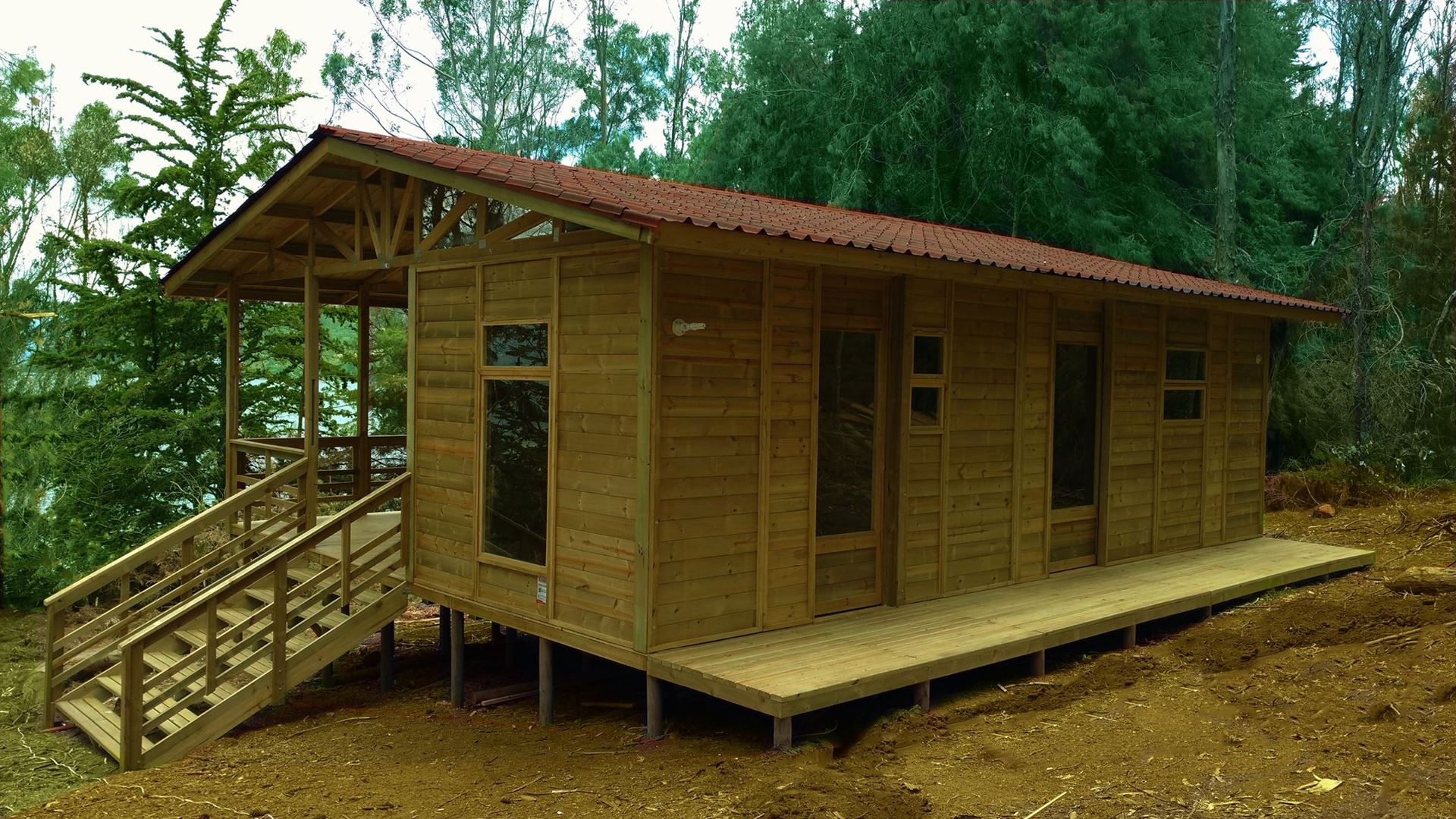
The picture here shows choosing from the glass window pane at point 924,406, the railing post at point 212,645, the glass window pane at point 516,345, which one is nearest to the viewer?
the railing post at point 212,645

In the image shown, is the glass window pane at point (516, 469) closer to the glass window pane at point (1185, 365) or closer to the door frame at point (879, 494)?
the door frame at point (879, 494)

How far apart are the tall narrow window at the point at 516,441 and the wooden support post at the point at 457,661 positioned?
0.74 metres

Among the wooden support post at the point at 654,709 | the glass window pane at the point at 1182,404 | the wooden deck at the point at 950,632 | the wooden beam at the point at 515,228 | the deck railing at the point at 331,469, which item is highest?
the wooden beam at the point at 515,228

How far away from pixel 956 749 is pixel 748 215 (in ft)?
11.9

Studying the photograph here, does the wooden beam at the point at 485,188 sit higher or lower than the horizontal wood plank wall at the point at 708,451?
higher

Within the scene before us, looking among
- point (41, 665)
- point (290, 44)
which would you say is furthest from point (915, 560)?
point (290, 44)

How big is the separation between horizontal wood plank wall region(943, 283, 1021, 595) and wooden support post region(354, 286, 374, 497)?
592 centimetres

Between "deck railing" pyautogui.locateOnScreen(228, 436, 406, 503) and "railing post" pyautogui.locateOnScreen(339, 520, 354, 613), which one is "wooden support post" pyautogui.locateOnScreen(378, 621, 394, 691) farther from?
"deck railing" pyautogui.locateOnScreen(228, 436, 406, 503)

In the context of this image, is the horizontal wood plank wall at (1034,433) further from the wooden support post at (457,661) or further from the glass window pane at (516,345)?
the wooden support post at (457,661)

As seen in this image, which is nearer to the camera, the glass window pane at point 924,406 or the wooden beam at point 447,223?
the wooden beam at point 447,223

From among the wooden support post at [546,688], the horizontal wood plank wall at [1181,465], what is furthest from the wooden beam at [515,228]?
the horizontal wood plank wall at [1181,465]

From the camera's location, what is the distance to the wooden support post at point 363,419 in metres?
10.8

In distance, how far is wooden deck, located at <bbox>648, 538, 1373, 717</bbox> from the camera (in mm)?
5805

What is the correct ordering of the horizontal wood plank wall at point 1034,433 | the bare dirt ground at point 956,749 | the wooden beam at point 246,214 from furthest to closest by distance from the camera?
the horizontal wood plank wall at point 1034,433
the wooden beam at point 246,214
the bare dirt ground at point 956,749
